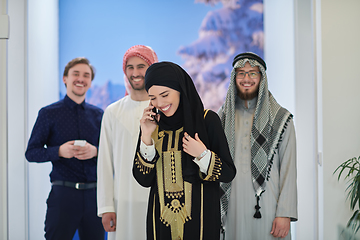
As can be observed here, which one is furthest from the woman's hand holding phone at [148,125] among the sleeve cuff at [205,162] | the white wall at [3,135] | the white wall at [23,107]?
the white wall at [23,107]

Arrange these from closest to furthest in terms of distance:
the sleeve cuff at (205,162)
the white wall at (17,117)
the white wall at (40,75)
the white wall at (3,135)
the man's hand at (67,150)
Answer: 1. the sleeve cuff at (205,162)
2. the white wall at (3,135)
3. the man's hand at (67,150)
4. the white wall at (17,117)
5. the white wall at (40,75)

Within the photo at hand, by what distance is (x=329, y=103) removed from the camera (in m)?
2.62

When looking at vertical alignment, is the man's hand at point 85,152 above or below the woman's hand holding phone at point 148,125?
below

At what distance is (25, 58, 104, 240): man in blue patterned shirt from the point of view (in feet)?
8.34

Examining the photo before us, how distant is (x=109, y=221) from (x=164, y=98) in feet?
3.54

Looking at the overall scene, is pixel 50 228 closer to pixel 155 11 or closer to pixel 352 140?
pixel 352 140

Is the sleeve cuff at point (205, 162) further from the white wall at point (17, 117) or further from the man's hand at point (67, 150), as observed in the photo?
the white wall at point (17, 117)

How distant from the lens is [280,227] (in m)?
2.03

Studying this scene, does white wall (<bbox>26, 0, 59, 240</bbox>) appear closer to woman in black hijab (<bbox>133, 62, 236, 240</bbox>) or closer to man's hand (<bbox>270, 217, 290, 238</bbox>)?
woman in black hijab (<bbox>133, 62, 236, 240</bbox>)

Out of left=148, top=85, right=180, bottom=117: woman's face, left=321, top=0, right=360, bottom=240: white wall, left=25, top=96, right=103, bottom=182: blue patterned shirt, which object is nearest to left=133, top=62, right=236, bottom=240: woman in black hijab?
left=148, top=85, right=180, bottom=117: woman's face

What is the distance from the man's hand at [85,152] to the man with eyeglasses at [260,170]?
1.13 metres

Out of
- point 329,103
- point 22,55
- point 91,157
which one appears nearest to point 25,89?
point 22,55

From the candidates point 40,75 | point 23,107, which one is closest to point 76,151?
point 23,107

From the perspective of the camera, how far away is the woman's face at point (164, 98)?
1604 millimetres
